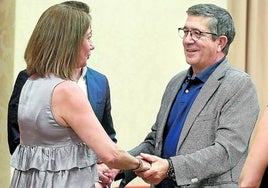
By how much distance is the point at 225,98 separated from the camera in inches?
93.7

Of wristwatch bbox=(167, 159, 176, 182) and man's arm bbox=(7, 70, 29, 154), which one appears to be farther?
man's arm bbox=(7, 70, 29, 154)

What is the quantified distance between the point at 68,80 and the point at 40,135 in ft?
0.74

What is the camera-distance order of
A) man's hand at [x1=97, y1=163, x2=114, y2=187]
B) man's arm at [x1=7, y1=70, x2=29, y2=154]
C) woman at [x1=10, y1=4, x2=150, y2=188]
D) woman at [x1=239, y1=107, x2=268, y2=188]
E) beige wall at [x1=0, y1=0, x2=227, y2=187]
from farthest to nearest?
1. beige wall at [x1=0, y1=0, x2=227, y2=187]
2. man's arm at [x1=7, y1=70, x2=29, y2=154]
3. man's hand at [x1=97, y1=163, x2=114, y2=187]
4. woman at [x1=10, y1=4, x2=150, y2=188]
5. woman at [x1=239, y1=107, x2=268, y2=188]

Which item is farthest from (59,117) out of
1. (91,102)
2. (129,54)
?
(129,54)

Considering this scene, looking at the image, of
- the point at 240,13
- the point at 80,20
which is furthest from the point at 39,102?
the point at 240,13

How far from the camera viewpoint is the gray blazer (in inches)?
91.0

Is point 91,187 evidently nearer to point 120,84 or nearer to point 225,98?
point 225,98

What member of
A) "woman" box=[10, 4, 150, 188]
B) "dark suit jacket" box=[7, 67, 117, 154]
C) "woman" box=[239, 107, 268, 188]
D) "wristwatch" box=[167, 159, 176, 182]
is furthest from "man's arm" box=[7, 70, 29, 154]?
"woman" box=[239, 107, 268, 188]

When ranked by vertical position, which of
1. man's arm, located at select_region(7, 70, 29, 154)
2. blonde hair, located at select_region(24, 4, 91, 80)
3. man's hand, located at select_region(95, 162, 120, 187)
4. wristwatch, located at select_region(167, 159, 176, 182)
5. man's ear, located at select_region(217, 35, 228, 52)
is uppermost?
blonde hair, located at select_region(24, 4, 91, 80)

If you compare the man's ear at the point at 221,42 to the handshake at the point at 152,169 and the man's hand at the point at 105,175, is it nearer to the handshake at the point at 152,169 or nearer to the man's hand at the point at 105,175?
the handshake at the point at 152,169

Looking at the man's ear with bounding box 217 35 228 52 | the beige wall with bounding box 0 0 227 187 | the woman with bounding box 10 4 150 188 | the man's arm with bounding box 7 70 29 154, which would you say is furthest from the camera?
the beige wall with bounding box 0 0 227 187

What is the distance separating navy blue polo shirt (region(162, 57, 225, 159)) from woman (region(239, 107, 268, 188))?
2.80 ft

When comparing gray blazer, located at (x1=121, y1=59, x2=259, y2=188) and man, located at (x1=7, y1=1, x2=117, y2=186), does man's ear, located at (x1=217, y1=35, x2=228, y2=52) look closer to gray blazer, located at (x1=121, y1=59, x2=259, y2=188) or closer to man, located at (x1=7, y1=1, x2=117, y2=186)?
gray blazer, located at (x1=121, y1=59, x2=259, y2=188)

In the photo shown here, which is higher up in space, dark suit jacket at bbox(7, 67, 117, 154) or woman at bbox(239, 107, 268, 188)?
woman at bbox(239, 107, 268, 188)
